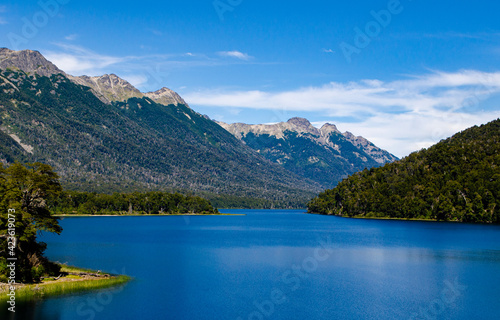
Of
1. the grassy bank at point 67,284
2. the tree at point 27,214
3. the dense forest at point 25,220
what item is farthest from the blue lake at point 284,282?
the tree at point 27,214

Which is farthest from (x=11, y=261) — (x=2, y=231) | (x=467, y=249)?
(x=467, y=249)

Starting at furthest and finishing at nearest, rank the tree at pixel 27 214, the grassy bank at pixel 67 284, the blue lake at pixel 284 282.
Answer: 1. the tree at pixel 27 214
2. the grassy bank at pixel 67 284
3. the blue lake at pixel 284 282

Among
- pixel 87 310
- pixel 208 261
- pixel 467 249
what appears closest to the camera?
pixel 87 310

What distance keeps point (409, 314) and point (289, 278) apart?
22.0 meters

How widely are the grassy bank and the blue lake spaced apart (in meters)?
2.72

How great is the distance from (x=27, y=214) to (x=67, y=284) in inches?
398

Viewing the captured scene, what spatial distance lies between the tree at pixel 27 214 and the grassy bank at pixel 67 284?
6.63ft

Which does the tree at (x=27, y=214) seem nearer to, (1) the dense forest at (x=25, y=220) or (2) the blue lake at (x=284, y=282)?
(1) the dense forest at (x=25, y=220)

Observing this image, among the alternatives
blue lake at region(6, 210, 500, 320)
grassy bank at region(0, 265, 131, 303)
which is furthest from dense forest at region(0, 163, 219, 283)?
blue lake at region(6, 210, 500, 320)

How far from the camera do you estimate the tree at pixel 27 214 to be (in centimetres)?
5500

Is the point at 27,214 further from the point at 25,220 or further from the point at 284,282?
the point at 284,282

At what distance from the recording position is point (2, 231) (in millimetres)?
53625

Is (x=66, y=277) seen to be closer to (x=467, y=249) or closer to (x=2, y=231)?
(x=2, y=231)

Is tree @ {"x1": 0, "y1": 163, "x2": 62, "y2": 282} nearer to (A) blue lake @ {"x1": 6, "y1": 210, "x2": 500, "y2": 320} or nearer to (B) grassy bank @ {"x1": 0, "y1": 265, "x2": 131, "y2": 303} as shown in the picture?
(B) grassy bank @ {"x1": 0, "y1": 265, "x2": 131, "y2": 303}
